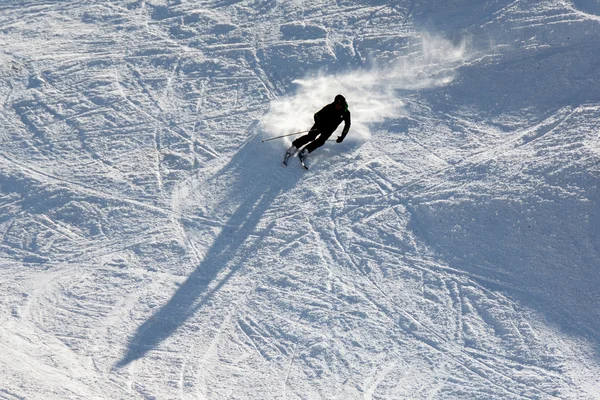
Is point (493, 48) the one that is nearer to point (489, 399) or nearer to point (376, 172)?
point (376, 172)

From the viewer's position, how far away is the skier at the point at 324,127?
9969 mm

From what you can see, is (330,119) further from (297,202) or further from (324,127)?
(297,202)

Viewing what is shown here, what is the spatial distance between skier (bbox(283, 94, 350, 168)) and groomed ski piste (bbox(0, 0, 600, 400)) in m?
0.28

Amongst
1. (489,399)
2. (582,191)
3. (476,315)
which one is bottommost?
(489,399)

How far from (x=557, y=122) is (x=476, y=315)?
3.40 m

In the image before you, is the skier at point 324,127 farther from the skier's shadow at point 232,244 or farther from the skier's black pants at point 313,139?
the skier's shadow at point 232,244

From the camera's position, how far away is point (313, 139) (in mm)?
10547

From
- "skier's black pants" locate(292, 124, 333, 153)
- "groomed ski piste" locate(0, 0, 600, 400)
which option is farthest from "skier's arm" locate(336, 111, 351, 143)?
Result: "groomed ski piste" locate(0, 0, 600, 400)

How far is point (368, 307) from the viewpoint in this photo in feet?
31.3

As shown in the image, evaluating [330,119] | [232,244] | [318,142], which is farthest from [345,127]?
[232,244]

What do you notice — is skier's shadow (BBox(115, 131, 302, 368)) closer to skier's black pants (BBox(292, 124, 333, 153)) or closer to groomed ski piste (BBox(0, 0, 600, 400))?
groomed ski piste (BBox(0, 0, 600, 400))

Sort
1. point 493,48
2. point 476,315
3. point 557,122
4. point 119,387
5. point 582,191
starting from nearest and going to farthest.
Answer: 1. point 119,387
2. point 476,315
3. point 582,191
4. point 557,122
5. point 493,48

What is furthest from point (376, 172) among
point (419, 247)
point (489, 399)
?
point (489, 399)

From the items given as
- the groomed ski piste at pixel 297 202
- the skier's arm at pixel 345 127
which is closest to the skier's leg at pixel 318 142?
the skier's arm at pixel 345 127
